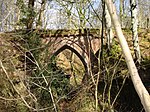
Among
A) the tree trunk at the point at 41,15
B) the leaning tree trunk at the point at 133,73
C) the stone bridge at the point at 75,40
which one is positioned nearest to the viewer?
the leaning tree trunk at the point at 133,73

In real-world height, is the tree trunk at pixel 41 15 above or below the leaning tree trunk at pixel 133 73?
above

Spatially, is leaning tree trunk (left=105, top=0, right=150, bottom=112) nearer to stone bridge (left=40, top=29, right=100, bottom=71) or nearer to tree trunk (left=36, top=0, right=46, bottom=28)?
tree trunk (left=36, top=0, right=46, bottom=28)

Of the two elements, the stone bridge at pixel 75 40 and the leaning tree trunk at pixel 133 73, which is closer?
the leaning tree trunk at pixel 133 73

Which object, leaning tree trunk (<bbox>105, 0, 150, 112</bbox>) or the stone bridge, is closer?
leaning tree trunk (<bbox>105, 0, 150, 112</bbox>)

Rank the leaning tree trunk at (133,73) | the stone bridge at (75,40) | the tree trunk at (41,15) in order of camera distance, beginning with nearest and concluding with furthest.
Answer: the leaning tree trunk at (133,73)
the tree trunk at (41,15)
the stone bridge at (75,40)

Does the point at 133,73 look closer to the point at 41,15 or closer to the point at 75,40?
the point at 41,15

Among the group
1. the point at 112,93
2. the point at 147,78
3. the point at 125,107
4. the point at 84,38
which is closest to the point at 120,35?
the point at 147,78

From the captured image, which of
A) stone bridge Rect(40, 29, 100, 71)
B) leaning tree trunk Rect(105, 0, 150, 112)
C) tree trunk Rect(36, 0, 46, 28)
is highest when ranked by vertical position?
tree trunk Rect(36, 0, 46, 28)

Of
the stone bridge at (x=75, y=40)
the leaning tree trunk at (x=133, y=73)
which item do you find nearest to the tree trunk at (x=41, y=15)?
the stone bridge at (x=75, y=40)

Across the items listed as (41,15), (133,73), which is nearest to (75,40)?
(41,15)

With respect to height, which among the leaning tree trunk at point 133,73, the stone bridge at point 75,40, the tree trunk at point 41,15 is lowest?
the stone bridge at point 75,40

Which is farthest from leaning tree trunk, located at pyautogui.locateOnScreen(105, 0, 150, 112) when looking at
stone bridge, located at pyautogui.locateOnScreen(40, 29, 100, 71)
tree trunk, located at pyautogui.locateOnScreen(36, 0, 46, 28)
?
stone bridge, located at pyautogui.locateOnScreen(40, 29, 100, 71)

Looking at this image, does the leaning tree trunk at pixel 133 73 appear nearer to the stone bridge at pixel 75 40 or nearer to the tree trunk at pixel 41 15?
the tree trunk at pixel 41 15

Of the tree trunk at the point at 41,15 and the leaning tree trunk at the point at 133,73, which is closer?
the leaning tree trunk at the point at 133,73
